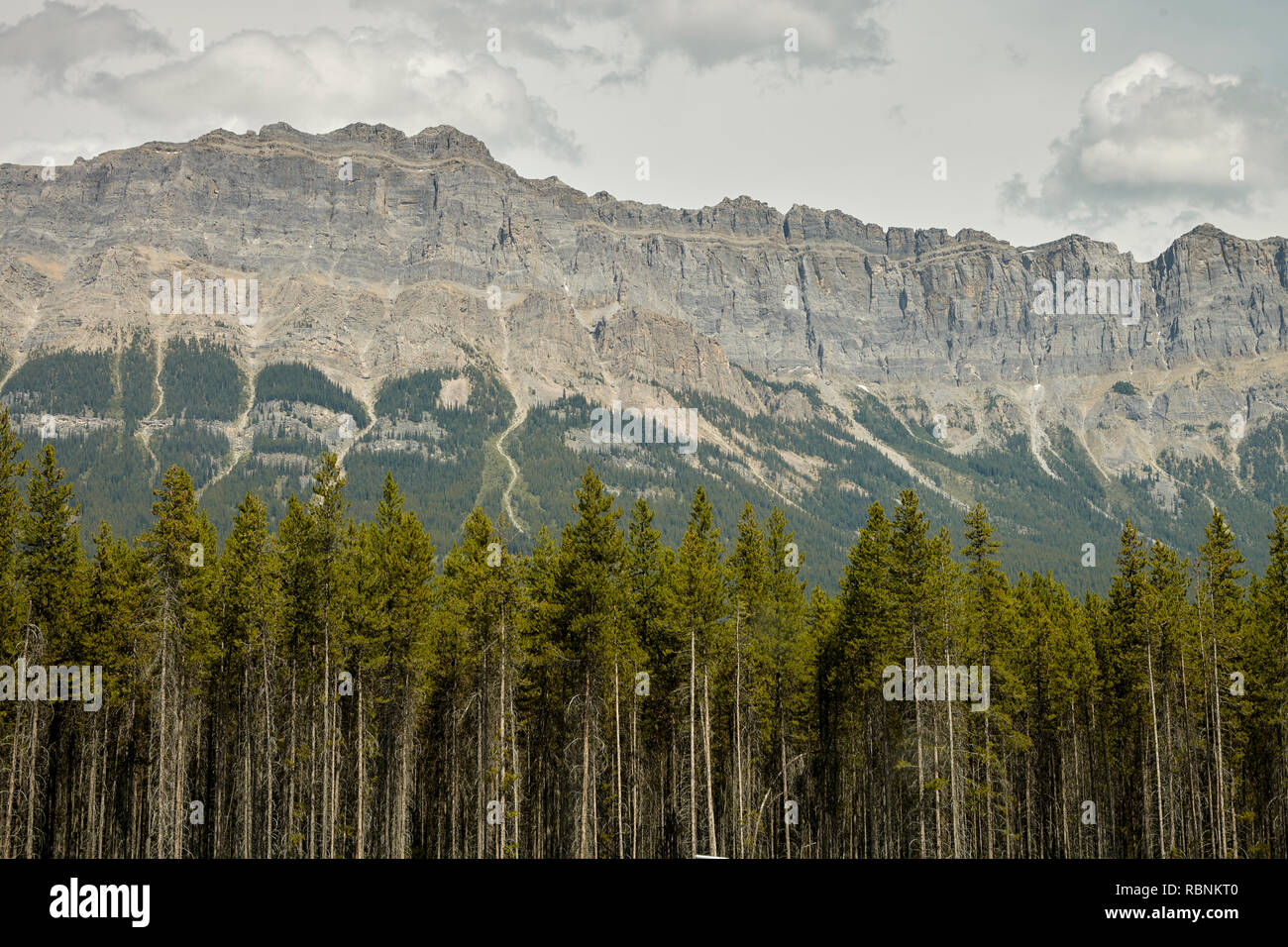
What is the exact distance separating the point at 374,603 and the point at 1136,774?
3837 cm

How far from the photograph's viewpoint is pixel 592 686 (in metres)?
42.7

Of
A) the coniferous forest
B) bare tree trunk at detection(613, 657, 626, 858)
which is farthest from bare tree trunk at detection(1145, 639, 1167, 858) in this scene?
bare tree trunk at detection(613, 657, 626, 858)

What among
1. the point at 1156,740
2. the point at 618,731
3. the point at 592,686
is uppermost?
the point at 592,686

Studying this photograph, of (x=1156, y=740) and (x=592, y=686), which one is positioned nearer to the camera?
(x=592, y=686)

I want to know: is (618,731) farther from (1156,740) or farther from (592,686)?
(1156,740)

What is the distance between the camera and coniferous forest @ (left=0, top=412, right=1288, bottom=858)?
41.2 meters

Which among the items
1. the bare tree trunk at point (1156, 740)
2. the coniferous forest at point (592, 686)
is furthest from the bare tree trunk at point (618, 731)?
the bare tree trunk at point (1156, 740)

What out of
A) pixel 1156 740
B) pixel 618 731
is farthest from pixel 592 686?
pixel 1156 740

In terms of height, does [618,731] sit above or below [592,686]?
below

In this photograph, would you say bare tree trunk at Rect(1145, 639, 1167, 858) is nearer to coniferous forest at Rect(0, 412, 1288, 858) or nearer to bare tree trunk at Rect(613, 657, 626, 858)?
coniferous forest at Rect(0, 412, 1288, 858)
